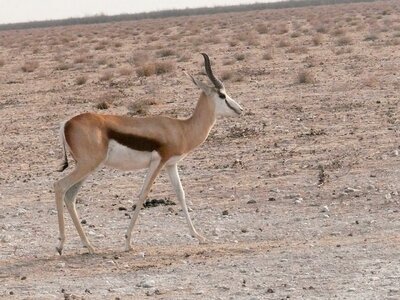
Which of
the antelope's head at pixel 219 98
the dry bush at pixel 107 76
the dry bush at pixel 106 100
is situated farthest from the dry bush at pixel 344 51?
the antelope's head at pixel 219 98

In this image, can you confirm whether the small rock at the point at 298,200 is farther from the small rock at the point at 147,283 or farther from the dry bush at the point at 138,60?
the dry bush at the point at 138,60

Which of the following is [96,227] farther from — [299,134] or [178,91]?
[178,91]

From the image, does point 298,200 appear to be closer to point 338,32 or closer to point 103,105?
point 103,105

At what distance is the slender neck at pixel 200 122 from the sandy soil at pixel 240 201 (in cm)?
105

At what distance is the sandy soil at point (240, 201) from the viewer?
9.35 meters

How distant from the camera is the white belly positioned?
10.7 m

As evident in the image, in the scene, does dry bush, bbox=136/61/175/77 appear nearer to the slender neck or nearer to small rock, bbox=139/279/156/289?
the slender neck

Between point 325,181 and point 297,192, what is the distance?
619 millimetres

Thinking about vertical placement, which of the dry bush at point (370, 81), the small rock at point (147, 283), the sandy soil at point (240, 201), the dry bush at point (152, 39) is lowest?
the dry bush at point (152, 39)

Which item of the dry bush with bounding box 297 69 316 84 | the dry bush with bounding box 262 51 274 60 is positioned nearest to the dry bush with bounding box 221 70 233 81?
the dry bush with bounding box 297 69 316 84

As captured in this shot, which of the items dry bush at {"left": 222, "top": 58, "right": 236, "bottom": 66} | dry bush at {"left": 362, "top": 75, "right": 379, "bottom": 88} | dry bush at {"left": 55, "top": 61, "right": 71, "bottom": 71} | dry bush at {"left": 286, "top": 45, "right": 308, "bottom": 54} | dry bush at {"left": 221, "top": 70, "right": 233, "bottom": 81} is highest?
dry bush at {"left": 362, "top": 75, "right": 379, "bottom": 88}

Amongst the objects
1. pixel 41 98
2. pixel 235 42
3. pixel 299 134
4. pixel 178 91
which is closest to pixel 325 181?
pixel 299 134

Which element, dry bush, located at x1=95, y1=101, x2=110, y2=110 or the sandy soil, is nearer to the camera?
the sandy soil

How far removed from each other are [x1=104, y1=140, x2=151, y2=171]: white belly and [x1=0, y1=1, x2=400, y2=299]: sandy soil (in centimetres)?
86
